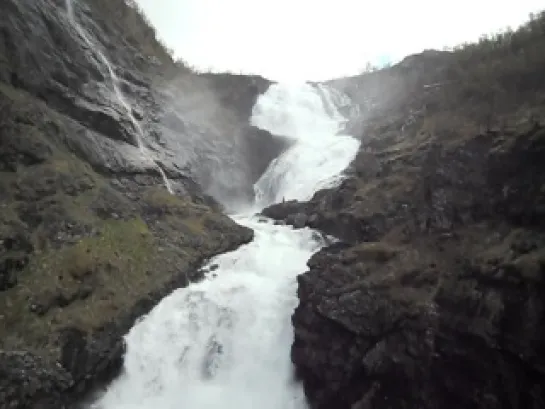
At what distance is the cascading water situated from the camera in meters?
12.3

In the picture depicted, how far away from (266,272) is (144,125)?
38.5 ft

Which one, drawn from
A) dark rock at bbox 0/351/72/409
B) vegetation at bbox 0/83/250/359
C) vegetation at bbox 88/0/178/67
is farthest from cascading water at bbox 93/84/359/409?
vegetation at bbox 88/0/178/67

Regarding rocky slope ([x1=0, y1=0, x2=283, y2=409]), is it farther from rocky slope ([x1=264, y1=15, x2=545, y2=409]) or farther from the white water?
rocky slope ([x1=264, y1=15, x2=545, y2=409])

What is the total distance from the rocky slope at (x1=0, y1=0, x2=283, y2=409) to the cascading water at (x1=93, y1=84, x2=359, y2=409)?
647 mm

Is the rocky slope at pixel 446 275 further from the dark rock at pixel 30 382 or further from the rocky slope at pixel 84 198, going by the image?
the dark rock at pixel 30 382

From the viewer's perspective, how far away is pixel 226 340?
13.7m

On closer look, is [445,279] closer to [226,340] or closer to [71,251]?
[226,340]

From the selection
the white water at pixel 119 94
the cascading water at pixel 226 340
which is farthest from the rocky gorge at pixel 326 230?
the cascading water at pixel 226 340

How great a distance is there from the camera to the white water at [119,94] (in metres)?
22.0

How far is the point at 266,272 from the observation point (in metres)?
16.7

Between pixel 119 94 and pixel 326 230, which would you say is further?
pixel 119 94

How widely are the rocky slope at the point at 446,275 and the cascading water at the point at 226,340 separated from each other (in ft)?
3.79

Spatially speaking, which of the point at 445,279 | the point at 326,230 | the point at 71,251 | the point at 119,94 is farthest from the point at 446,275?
the point at 119,94

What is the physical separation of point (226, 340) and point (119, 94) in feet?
50.1
